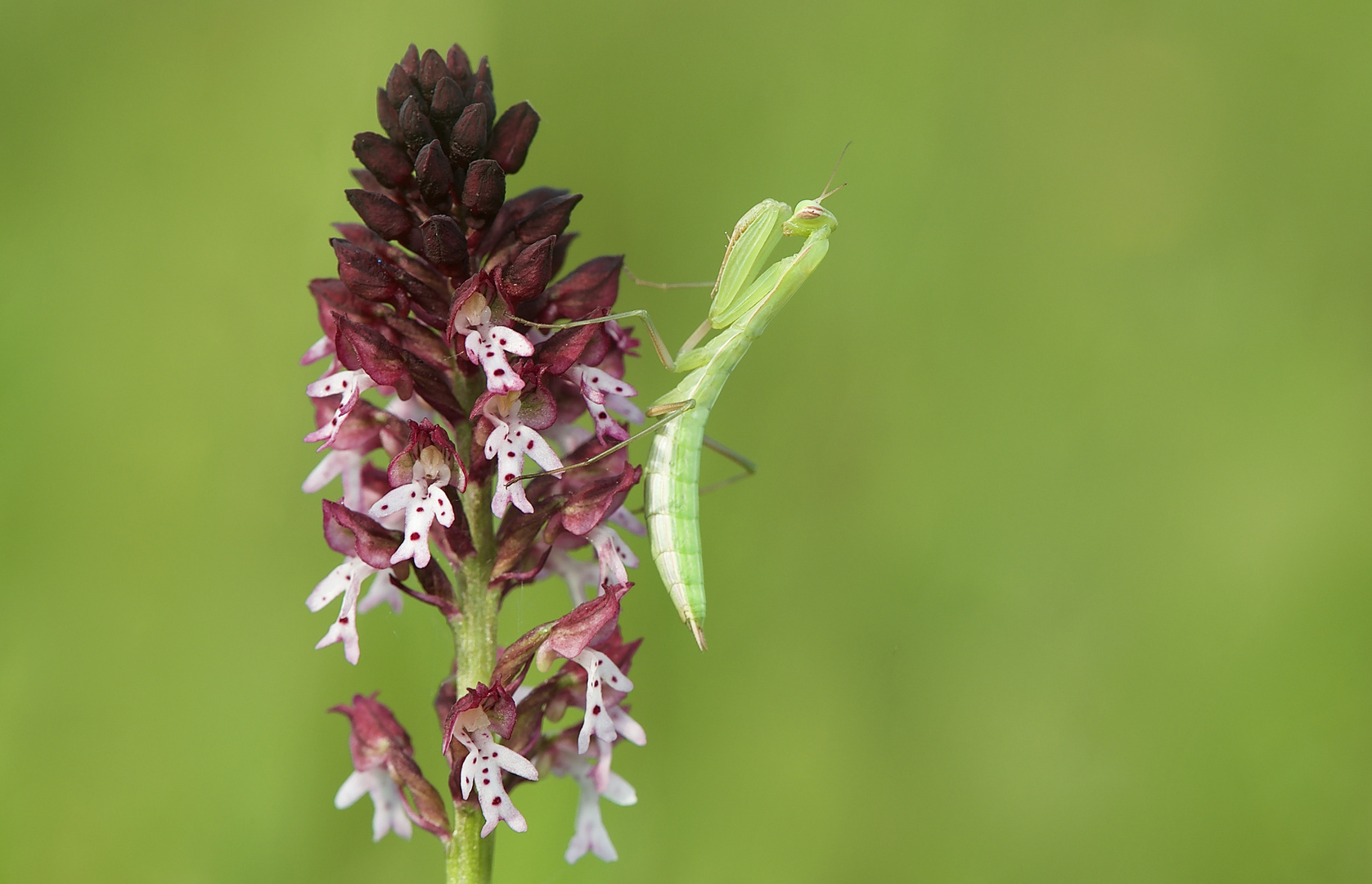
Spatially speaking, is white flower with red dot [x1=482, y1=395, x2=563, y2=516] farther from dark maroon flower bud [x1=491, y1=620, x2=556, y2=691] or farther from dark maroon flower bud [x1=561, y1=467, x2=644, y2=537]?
dark maroon flower bud [x1=491, y1=620, x2=556, y2=691]

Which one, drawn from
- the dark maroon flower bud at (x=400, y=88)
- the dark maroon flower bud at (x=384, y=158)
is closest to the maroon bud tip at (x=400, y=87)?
the dark maroon flower bud at (x=400, y=88)

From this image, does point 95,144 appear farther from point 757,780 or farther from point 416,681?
point 757,780

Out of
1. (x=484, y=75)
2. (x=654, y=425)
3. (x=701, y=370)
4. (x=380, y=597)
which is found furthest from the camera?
(x=701, y=370)

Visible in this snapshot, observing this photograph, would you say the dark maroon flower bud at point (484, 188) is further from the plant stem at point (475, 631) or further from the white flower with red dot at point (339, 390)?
the plant stem at point (475, 631)

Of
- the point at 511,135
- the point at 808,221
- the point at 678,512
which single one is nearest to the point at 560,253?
the point at 511,135

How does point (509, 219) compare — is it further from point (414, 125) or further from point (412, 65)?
point (412, 65)

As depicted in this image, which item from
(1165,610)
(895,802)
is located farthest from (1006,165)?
(895,802)
